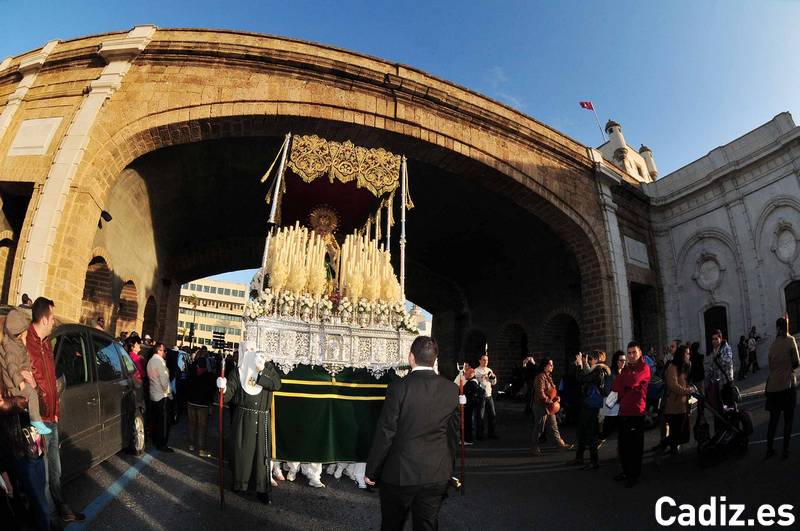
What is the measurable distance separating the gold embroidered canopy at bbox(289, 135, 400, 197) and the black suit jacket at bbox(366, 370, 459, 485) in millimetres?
6245

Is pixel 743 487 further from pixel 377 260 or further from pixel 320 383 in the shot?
pixel 377 260

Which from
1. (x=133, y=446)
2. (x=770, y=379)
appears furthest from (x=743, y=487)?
(x=133, y=446)

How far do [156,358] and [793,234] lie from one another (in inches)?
668

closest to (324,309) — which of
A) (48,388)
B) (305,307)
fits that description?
(305,307)

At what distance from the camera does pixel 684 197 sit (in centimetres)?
1548

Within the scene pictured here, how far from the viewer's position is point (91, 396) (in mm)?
4141

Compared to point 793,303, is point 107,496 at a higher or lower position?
lower

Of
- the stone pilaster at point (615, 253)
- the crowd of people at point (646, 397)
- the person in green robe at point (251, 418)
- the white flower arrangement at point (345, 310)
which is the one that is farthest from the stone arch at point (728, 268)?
the person in green robe at point (251, 418)

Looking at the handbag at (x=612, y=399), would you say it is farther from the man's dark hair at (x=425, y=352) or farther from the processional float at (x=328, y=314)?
the man's dark hair at (x=425, y=352)

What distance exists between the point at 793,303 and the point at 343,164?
46.6 ft

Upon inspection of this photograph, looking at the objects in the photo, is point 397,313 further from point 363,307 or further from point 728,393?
point 728,393

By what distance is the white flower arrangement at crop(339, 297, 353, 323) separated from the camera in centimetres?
626

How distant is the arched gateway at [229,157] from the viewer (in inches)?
362

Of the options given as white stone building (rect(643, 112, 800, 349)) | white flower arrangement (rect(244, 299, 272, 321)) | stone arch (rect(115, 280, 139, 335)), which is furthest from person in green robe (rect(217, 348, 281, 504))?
white stone building (rect(643, 112, 800, 349))
